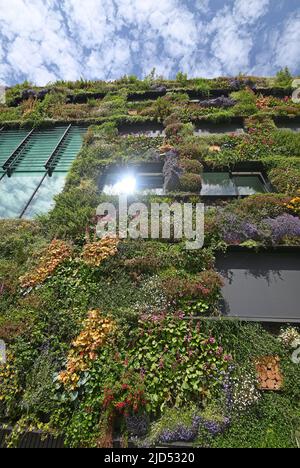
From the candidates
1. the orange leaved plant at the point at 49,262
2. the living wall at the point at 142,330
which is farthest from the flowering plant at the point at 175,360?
the orange leaved plant at the point at 49,262

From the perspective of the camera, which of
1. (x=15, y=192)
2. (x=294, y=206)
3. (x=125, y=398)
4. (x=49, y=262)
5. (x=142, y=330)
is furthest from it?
(x=15, y=192)

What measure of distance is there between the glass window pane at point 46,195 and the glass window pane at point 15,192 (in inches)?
11.5

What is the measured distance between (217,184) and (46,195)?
6591mm

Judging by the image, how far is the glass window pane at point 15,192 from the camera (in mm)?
12266

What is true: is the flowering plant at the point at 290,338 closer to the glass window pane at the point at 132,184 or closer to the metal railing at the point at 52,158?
the glass window pane at the point at 132,184

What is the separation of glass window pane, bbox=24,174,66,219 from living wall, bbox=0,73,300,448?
77cm

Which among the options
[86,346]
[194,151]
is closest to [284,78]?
[194,151]

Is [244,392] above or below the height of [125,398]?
above

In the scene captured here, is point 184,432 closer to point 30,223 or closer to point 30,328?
point 30,328

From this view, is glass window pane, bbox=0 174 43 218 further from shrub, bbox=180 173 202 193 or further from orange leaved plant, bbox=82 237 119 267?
shrub, bbox=180 173 202 193

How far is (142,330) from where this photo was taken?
25.2ft

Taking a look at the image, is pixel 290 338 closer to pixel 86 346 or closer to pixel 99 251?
pixel 86 346

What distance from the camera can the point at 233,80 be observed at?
20.1 m
